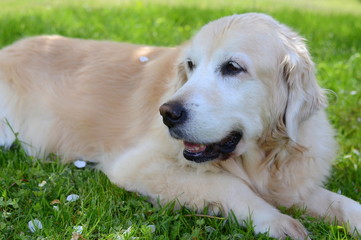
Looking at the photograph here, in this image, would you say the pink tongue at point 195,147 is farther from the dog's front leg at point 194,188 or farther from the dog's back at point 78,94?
the dog's back at point 78,94

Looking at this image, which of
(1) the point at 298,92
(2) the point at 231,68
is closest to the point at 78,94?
(2) the point at 231,68

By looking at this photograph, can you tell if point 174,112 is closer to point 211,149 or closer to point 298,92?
point 211,149

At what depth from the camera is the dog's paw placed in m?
2.61

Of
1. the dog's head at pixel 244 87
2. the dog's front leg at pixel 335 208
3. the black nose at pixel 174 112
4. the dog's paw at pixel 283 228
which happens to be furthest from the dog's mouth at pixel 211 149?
the dog's front leg at pixel 335 208

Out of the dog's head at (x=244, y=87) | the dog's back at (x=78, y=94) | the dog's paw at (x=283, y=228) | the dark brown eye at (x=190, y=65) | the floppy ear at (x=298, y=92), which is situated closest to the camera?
the dog's paw at (x=283, y=228)

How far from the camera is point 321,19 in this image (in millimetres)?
8773

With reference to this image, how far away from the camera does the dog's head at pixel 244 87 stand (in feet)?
9.14

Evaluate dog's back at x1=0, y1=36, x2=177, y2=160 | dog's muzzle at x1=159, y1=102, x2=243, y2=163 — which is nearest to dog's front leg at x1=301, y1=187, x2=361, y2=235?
dog's muzzle at x1=159, y1=102, x2=243, y2=163

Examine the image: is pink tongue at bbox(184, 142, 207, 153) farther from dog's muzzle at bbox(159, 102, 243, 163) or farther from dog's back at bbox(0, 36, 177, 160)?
dog's back at bbox(0, 36, 177, 160)

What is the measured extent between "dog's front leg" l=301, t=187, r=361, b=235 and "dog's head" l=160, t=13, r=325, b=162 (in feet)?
1.68

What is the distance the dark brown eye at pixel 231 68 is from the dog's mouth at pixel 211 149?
1.16ft


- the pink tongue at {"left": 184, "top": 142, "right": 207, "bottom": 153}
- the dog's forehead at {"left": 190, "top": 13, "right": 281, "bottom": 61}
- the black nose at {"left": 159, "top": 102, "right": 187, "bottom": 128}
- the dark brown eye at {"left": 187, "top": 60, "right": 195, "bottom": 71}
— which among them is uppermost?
the dog's forehead at {"left": 190, "top": 13, "right": 281, "bottom": 61}

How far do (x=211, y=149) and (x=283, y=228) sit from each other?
2.03 ft

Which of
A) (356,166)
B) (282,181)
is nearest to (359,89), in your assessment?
(356,166)
